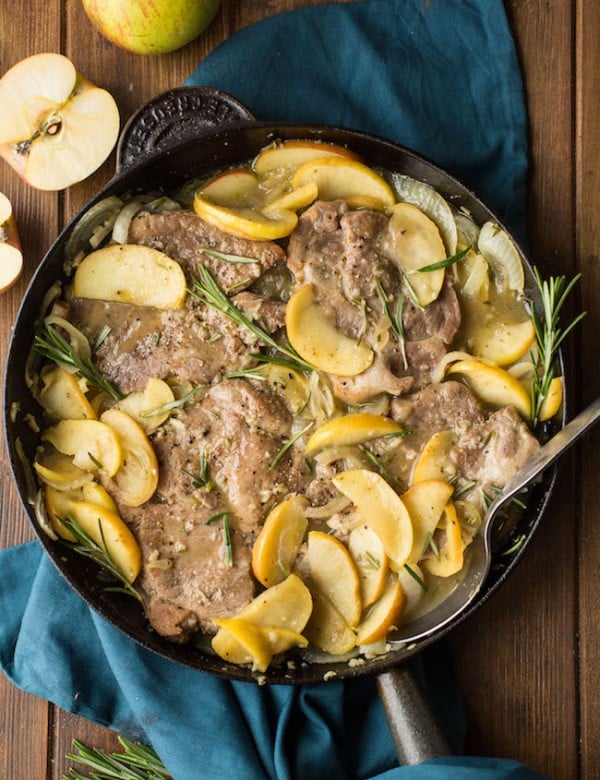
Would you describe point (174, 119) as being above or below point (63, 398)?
above

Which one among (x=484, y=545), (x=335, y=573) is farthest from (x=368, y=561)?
(x=484, y=545)

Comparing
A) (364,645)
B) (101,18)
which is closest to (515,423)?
(364,645)

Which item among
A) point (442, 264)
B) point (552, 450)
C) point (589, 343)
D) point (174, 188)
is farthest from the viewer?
point (589, 343)

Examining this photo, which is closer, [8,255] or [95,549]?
[95,549]

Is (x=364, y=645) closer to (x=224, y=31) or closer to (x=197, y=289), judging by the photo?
(x=197, y=289)

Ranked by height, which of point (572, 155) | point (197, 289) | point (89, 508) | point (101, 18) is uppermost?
Result: point (101, 18)

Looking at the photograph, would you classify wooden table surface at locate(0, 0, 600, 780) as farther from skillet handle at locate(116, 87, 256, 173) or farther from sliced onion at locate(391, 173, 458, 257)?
sliced onion at locate(391, 173, 458, 257)

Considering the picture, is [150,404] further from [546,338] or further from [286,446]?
[546,338]
